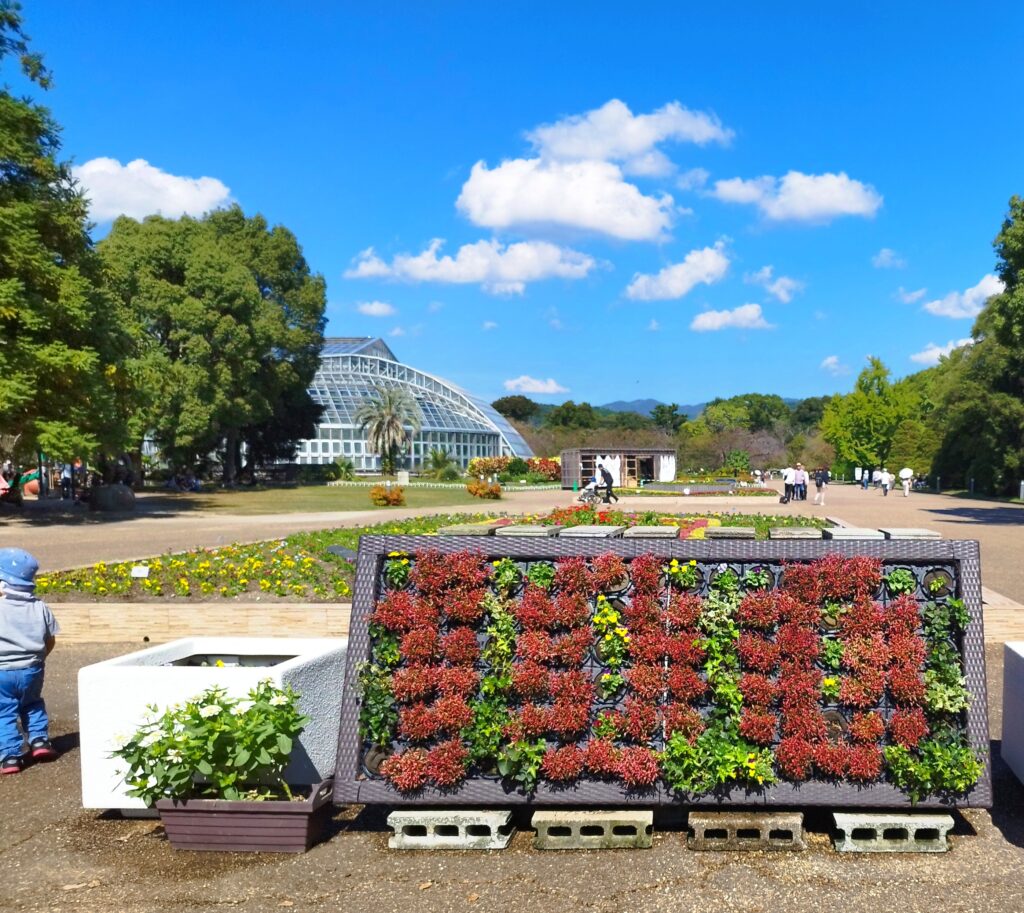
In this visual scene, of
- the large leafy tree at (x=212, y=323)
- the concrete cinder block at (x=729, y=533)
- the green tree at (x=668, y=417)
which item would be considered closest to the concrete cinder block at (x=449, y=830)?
Result: the concrete cinder block at (x=729, y=533)

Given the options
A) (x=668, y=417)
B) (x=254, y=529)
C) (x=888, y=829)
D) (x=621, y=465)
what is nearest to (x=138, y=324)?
(x=254, y=529)

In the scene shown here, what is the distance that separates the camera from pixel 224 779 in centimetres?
404

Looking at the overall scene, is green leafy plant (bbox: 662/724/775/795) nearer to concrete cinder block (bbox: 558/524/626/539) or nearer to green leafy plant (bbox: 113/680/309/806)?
concrete cinder block (bbox: 558/524/626/539)

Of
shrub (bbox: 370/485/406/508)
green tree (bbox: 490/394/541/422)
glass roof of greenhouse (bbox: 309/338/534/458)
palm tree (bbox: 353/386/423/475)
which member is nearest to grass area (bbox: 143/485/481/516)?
shrub (bbox: 370/485/406/508)

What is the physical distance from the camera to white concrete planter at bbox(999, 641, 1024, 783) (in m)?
4.65

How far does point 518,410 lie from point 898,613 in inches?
4630

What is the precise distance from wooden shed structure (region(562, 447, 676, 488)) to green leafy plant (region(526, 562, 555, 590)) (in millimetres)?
36011

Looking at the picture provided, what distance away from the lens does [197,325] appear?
127 ft

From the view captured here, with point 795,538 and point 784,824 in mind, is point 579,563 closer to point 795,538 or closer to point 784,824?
point 795,538

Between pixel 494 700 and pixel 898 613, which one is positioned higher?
pixel 898 613

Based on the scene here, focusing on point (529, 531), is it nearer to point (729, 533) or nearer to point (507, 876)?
point (729, 533)

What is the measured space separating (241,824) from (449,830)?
0.89 metres

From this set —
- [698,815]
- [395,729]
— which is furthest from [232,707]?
[698,815]

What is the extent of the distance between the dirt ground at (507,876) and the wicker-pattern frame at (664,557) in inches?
8.4
